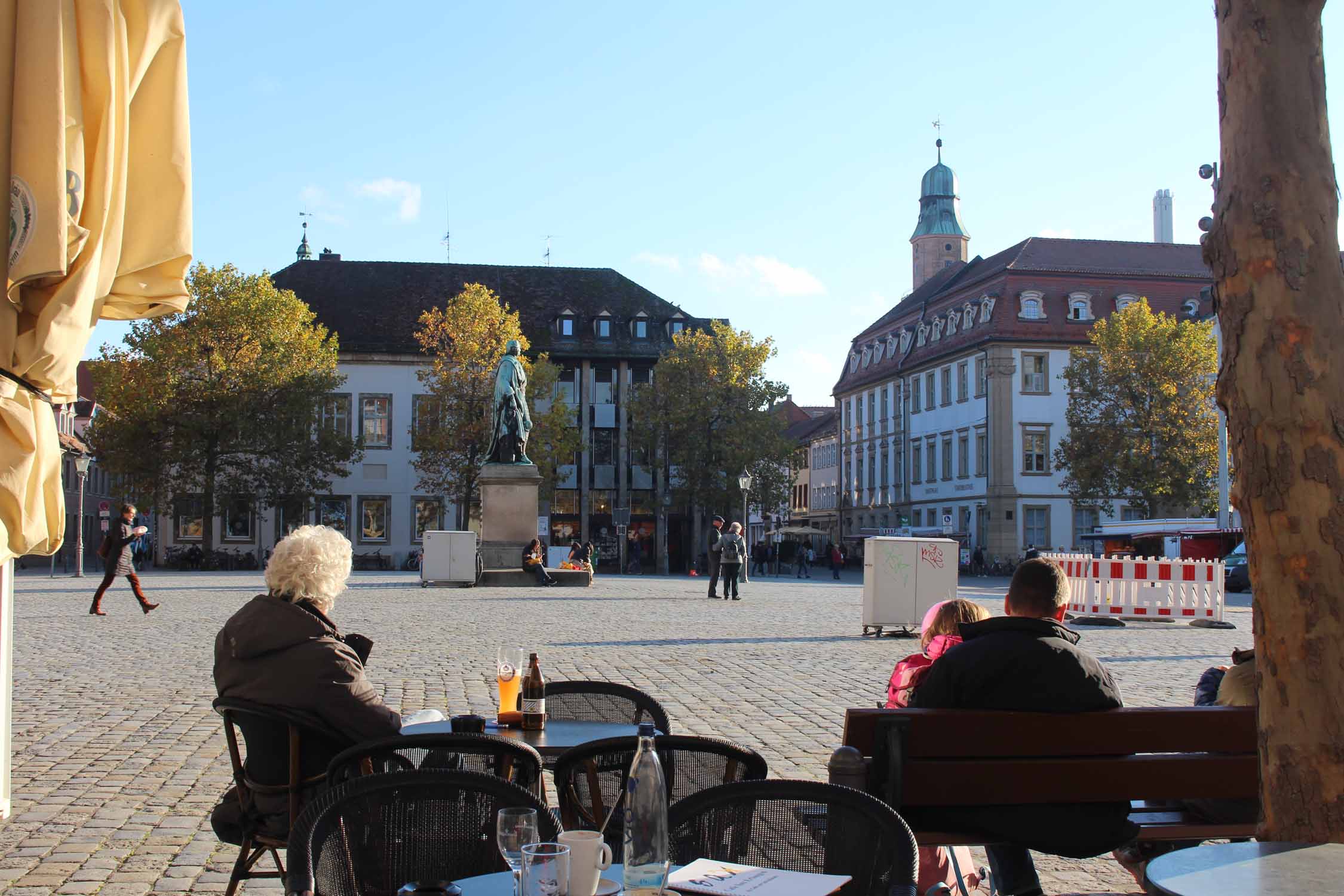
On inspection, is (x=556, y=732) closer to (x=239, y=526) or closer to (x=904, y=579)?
(x=904, y=579)

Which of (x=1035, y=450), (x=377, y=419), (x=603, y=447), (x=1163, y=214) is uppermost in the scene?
(x=1163, y=214)

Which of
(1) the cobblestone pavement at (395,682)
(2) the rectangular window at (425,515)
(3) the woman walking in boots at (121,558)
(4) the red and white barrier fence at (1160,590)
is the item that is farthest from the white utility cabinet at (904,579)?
(2) the rectangular window at (425,515)

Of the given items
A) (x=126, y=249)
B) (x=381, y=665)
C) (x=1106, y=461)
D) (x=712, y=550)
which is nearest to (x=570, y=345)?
(x=1106, y=461)

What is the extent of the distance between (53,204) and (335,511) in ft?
205

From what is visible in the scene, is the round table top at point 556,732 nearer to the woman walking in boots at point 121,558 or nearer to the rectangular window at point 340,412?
the woman walking in boots at point 121,558

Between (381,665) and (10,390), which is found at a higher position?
(10,390)

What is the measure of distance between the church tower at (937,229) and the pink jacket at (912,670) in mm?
88313

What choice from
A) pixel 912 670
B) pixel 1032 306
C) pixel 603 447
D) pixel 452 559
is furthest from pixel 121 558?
pixel 1032 306

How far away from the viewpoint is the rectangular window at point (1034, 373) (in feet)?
215

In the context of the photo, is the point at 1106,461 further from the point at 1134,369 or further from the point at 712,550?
the point at 712,550

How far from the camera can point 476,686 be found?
469 inches

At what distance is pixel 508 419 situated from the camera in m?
34.0

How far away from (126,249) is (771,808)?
3.06 meters

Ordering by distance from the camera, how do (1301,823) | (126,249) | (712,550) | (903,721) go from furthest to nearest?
(712,550) < (126,249) < (903,721) < (1301,823)
